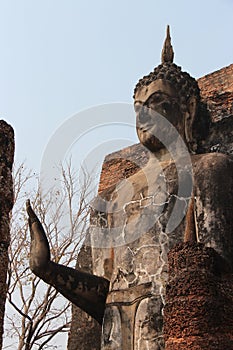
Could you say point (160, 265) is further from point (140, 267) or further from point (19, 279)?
point (19, 279)

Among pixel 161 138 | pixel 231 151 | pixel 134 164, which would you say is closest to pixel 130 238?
pixel 161 138

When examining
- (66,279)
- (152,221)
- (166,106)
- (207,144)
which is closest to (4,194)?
(66,279)

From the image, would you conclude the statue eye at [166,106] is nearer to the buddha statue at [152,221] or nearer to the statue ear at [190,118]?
the buddha statue at [152,221]

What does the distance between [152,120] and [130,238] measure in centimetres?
113

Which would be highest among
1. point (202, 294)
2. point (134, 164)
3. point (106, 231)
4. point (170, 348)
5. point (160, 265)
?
point (134, 164)

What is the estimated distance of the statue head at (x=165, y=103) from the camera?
6.15m

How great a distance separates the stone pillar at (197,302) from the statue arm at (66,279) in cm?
147

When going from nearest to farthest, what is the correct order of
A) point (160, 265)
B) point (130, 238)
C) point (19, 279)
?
point (160, 265) → point (130, 238) → point (19, 279)

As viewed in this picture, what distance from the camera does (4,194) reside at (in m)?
4.56

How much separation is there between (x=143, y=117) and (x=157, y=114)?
136mm

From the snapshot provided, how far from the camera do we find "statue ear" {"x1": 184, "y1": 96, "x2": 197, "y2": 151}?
247 inches

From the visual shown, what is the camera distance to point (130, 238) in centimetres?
600

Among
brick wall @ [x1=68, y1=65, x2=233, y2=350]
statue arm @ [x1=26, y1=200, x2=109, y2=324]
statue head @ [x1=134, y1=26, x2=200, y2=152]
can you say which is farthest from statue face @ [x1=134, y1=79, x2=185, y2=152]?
statue arm @ [x1=26, y1=200, x2=109, y2=324]

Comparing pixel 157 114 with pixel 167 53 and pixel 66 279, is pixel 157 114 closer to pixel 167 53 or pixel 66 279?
pixel 167 53
